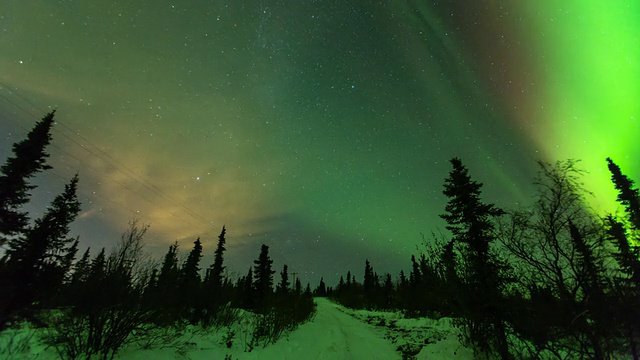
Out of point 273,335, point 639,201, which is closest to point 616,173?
point 639,201

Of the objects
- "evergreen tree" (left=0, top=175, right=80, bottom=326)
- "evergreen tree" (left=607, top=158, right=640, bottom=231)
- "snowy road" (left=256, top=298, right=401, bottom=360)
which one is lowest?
"snowy road" (left=256, top=298, right=401, bottom=360)

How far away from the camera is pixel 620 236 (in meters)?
10.8

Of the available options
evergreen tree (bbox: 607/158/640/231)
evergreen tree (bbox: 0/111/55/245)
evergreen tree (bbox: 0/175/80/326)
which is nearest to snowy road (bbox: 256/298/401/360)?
evergreen tree (bbox: 0/175/80/326)

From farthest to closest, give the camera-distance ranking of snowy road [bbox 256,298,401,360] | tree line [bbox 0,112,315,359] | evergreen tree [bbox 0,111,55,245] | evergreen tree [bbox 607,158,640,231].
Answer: evergreen tree [bbox 607,158,640,231], evergreen tree [bbox 0,111,55,245], snowy road [bbox 256,298,401,360], tree line [bbox 0,112,315,359]

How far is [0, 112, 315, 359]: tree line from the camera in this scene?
814 centimetres

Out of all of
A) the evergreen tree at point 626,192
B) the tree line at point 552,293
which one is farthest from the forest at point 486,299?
the evergreen tree at point 626,192

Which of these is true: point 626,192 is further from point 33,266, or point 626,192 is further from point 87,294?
point 33,266

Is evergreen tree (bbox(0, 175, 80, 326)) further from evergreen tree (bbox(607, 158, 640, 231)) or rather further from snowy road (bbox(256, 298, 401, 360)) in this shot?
evergreen tree (bbox(607, 158, 640, 231))

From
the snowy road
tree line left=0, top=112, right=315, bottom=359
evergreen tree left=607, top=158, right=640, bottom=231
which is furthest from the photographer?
evergreen tree left=607, top=158, right=640, bottom=231

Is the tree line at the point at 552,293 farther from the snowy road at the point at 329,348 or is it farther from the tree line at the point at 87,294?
the tree line at the point at 87,294

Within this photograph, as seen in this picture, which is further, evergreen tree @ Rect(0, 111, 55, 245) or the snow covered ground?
evergreen tree @ Rect(0, 111, 55, 245)

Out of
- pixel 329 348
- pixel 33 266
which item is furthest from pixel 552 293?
pixel 33 266

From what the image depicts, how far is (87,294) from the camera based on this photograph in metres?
8.11

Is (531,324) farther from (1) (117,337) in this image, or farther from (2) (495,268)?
(1) (117,337)
